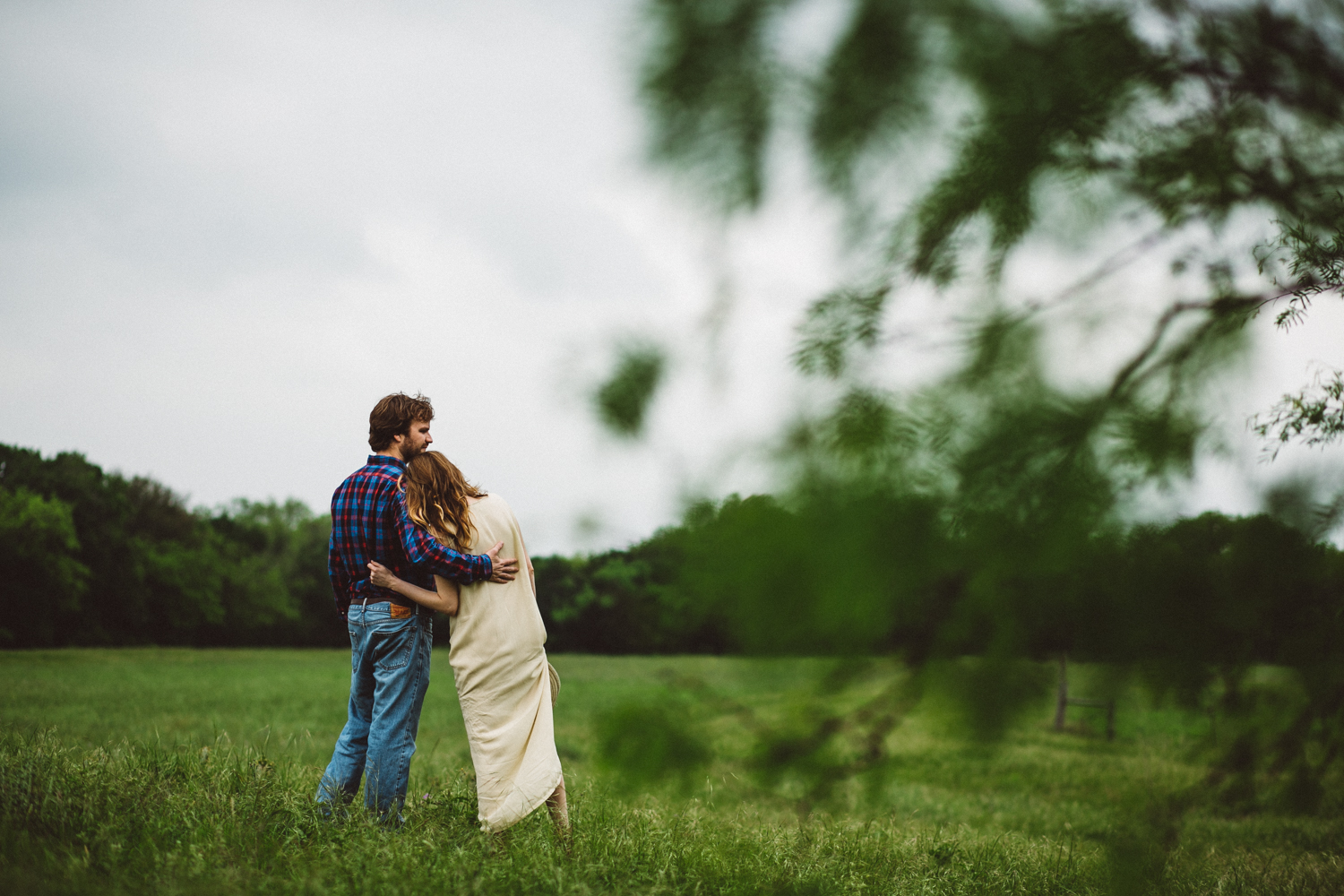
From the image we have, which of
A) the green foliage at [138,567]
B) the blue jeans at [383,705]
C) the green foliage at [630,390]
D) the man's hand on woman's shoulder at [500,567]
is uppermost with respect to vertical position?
the green foliage at [630,390]

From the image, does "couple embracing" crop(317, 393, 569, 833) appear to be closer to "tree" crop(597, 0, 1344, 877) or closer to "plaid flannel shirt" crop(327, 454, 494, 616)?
"plaid flannel shirt" crop(327, 454, 494, 616)

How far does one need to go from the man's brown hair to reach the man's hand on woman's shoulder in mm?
716

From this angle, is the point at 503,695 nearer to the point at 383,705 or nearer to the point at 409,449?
the point at 383,705

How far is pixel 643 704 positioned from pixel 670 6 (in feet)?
4.65

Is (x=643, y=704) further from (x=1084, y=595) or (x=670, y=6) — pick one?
(x=670, y=6)

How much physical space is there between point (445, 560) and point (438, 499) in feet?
0.94

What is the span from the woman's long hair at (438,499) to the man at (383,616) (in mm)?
56

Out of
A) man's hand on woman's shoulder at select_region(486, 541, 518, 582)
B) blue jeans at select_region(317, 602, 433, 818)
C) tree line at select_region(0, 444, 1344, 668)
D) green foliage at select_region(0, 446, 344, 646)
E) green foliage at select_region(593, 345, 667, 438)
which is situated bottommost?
green foliage at select_region(0, 446, 344, 646)

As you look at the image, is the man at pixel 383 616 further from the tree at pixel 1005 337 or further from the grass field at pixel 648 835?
the tree at pixel 1005 337

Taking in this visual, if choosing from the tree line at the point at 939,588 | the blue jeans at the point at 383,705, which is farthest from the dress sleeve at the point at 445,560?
the tree line at the point at 939,588

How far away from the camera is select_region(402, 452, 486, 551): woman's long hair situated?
3.09 metres

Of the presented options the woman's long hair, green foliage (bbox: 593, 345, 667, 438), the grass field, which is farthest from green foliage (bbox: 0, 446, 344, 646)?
green foliage (bbox: 593, 345, 667, 438)

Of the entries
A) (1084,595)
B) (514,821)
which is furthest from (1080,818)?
(1084,595)

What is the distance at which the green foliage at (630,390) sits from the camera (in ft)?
4.83
